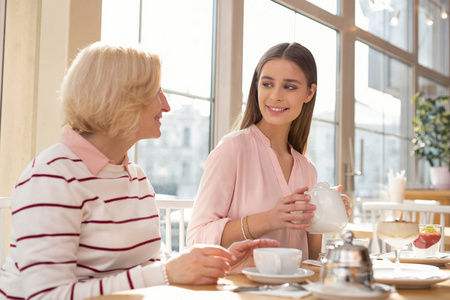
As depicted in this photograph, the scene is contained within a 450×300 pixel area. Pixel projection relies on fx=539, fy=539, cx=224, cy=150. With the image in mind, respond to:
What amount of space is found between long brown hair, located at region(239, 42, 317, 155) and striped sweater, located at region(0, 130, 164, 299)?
28.5 inches

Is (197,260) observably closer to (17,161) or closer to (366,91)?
(17,161)

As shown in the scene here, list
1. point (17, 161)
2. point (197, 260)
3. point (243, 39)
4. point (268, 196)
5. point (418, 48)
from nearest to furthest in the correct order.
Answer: point (197, 260)
point (268, 196)
point (17, 161)
point (243, 39)
point (418, 48)

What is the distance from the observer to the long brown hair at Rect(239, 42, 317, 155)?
6.38 feet

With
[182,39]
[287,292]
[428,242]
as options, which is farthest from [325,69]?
[287,292]

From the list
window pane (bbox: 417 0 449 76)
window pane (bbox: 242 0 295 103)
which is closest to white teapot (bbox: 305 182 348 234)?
window pane (bbox: 242 0 295 103)

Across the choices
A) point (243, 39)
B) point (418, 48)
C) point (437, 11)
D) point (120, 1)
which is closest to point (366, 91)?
point (418, 48)

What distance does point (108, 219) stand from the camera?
1253 millimetres

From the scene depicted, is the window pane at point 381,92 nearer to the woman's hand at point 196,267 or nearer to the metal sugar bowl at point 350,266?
the woman's hand at point 196,267

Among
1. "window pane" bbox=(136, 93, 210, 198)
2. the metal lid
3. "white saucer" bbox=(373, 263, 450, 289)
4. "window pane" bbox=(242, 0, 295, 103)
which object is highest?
"window pane" bbox=(242, 0, 295, 103)

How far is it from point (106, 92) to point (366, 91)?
4.34 meters

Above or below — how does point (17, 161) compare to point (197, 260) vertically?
above

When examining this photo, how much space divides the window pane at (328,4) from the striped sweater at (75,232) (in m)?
3.43

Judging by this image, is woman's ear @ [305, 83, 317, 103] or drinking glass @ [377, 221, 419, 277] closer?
drinking glass @ [377, 221, 419, 277]

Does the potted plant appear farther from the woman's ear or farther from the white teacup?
the white teacup
